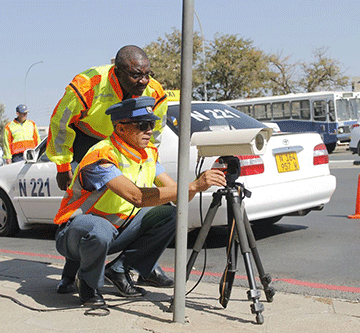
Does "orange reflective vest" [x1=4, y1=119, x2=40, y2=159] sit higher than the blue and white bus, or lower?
higher

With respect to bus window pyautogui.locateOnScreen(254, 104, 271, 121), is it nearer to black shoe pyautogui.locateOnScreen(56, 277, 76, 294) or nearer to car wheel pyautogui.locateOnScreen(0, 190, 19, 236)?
car wheel pyautogui.locateOnScreen(0, 190, 19, 236)

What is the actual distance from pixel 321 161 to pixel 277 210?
0.88 meters

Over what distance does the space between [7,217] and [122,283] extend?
401 centimetres

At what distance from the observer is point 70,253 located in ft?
14.0

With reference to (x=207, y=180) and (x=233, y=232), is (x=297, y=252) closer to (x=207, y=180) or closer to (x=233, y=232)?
(x=233, y=232)

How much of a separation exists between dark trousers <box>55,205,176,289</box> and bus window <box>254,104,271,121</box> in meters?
29.2

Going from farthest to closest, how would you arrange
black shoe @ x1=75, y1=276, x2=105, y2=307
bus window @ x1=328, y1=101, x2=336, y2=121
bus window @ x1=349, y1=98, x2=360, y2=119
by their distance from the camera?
bus window @ x1=349, y1=98, x2=360, y2=119, bus window @ x1=328, y1=101, x2=336, y2=121, black shoe @ x1=75, y1=276, x2=105, y2=307

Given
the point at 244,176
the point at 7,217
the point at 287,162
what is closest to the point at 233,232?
the point at 244,176

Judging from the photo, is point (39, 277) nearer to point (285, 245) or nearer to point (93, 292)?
point (93, 292)

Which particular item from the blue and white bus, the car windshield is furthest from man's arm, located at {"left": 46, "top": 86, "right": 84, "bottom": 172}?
the blue and white bus

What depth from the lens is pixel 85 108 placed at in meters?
4.63

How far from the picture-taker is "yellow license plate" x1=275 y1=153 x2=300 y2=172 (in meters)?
6.66

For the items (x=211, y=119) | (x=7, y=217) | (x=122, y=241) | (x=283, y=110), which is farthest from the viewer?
(x=283, y=110)

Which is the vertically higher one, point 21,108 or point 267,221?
point 21,108
